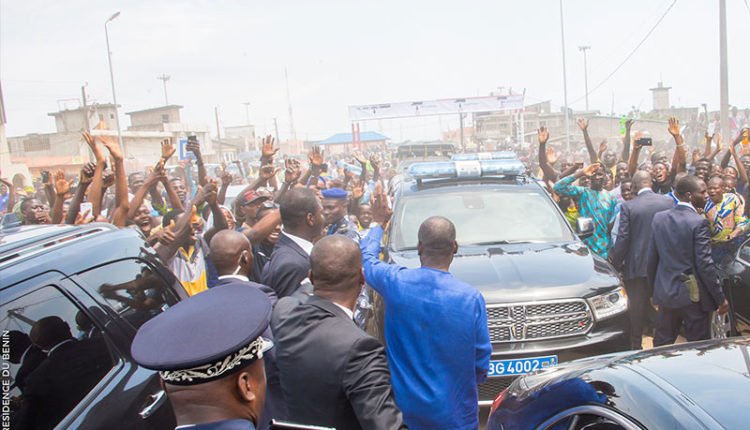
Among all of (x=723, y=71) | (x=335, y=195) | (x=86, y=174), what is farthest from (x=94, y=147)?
(x=723, y=71)

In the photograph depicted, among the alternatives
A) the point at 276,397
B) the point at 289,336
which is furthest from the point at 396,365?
the point at 289,336

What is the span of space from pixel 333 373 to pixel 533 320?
2474 millimetres

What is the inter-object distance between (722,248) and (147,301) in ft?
19.0

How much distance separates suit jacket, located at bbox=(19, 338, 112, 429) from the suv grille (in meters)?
2.69

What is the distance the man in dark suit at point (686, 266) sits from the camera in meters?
4.61

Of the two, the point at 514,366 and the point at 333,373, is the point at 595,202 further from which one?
the point at 333,373

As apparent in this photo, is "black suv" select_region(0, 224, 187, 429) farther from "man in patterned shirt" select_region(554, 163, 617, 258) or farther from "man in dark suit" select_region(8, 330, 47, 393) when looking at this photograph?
"man in patterned shirt" select_region(554, 163, 617, 258)

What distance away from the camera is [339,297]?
2312mm

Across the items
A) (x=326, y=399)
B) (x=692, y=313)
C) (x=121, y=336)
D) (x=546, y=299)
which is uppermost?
(x=121, y=336)

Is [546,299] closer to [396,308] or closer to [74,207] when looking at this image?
[396,308]

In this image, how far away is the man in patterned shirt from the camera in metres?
6.35

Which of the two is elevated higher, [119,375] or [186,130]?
[186,130]

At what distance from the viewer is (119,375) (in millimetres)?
2246

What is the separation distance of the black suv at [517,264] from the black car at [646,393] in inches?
53.1
